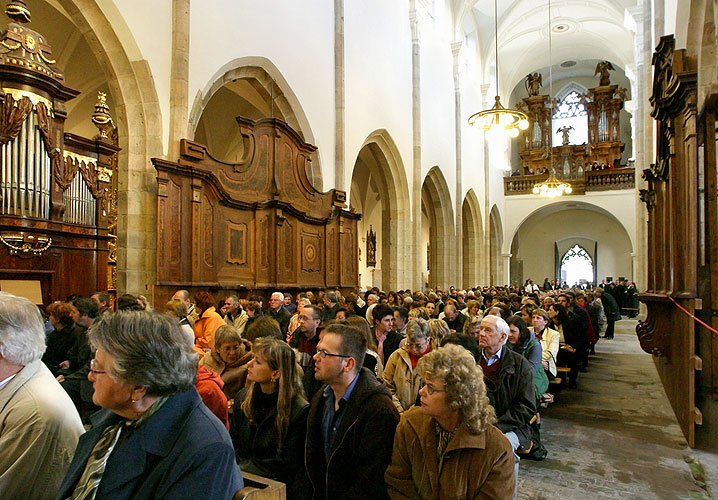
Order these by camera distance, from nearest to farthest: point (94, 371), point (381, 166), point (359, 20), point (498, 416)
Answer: point (94, 371)
point (498, 416)
point (359, 20)
point (381, 166)

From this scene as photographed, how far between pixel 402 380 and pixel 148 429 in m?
2.37

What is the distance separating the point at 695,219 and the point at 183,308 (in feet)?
14.9

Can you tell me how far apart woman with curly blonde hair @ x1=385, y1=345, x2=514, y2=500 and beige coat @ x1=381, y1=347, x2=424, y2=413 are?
4.12 feet

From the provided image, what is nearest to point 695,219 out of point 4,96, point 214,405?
point 214,405

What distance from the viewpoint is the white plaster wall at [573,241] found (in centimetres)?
2733

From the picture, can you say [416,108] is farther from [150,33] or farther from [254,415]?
[254,415]

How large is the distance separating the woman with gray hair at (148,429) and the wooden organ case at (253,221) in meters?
5.89

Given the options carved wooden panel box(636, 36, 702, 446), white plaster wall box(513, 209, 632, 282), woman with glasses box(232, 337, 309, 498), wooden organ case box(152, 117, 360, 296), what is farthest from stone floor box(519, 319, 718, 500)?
white plaster wall box(513, 209, 632, 282)

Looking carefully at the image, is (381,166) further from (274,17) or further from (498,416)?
(498,416)

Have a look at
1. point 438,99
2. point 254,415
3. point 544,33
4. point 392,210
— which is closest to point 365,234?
point 438,99

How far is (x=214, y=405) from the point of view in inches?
97.0

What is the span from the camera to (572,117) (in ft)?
95.2

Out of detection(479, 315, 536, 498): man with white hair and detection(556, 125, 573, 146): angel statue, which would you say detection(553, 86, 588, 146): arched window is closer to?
detection(556, 125, 573, 146): angel statue

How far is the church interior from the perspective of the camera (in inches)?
182
